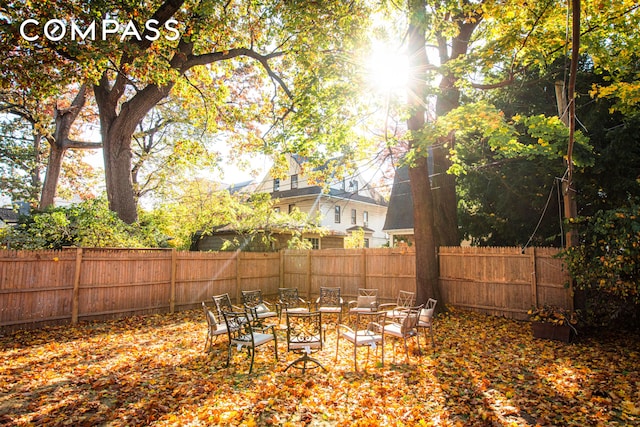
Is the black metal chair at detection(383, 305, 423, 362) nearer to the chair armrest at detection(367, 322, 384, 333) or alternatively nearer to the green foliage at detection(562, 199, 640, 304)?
the chair armrest at detection(367, 322, 384, 333)

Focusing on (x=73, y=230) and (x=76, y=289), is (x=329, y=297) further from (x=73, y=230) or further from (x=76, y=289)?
(x=73, y=230)

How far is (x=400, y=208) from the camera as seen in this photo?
2169 centimetres

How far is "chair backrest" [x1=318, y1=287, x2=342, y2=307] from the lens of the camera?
33.1ft

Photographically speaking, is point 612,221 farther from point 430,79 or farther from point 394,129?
point 394,129

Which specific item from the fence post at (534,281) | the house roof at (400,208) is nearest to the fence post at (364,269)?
the fence post at (534,281)

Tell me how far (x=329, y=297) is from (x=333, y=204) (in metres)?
16.2

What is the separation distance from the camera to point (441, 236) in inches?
478

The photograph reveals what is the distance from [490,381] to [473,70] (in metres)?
7.30

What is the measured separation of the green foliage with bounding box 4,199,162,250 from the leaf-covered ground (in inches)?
126

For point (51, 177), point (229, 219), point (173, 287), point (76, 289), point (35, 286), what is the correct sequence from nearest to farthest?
point (35, 286), point (76, 289), point (173, 287), point (229, 219), point (51, 177)

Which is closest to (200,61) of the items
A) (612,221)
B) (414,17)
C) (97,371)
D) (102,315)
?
(414,17)

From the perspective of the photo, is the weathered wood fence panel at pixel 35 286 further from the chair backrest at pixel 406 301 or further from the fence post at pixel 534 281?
the fence post at pixel 534 281

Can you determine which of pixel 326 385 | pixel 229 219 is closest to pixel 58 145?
→ pixel 229 219

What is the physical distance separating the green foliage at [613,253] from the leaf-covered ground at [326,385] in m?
1.42
